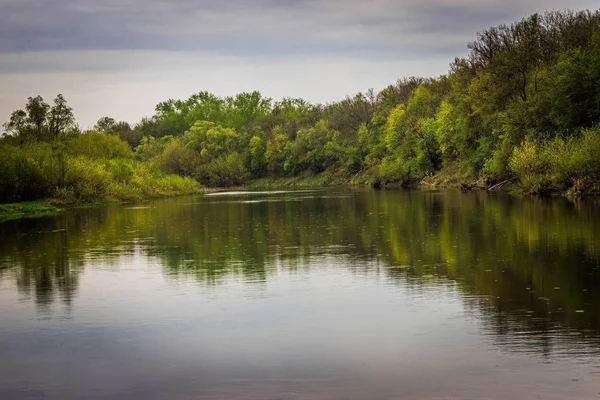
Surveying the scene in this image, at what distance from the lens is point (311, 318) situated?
622 inches

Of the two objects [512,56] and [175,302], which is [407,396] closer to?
[175,302]

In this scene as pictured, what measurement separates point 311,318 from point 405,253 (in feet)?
35.3

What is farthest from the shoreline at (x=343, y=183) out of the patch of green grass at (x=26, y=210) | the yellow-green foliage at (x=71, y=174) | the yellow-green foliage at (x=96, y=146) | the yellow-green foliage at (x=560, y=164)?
the yellow-green foliage at (x=96, y=146)

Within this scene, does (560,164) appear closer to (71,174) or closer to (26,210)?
(26,210)

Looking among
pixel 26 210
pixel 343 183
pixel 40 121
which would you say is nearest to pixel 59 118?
pixel 40 121

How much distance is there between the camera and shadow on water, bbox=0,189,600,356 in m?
15.8

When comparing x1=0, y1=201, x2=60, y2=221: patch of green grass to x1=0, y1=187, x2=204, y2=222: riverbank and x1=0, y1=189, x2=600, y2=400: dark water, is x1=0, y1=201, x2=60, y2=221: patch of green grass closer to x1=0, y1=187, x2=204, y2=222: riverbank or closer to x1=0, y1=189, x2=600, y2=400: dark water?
x1=0, y1=187, x2=204, y2=222: riverbank

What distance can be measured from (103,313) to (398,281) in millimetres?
7761

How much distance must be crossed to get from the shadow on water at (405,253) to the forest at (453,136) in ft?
51.6

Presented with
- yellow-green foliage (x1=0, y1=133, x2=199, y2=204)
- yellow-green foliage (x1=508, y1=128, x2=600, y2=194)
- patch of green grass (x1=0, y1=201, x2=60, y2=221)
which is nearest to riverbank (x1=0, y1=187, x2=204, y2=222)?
patch of green grass (x1=0, y1=201, x2=60, y2=221)

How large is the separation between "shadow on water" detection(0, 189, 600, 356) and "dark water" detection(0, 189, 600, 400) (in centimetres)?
10

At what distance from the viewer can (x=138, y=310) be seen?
17422 millimetres

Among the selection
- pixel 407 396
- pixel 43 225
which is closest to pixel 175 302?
pixel 407 396

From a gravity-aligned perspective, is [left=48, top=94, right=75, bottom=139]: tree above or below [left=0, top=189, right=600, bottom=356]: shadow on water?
above
